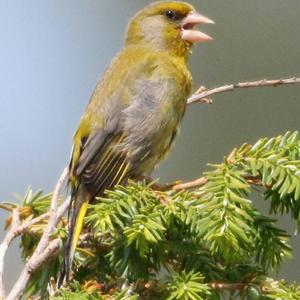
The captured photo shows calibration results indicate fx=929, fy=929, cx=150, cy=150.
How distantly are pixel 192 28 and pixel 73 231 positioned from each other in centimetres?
127

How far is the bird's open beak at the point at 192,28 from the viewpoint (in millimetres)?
3008

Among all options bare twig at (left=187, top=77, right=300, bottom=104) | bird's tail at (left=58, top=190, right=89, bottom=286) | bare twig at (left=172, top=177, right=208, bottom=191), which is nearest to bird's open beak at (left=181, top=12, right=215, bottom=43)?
bare twig at (left=187, top=77, right=300, bottom=104)

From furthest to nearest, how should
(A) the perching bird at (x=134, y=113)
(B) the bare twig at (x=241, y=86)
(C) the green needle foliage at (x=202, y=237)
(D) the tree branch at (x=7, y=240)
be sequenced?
(A) the perching bird at (x=134, y=113) < (B) the bare twig at (x=241, y=86) < (D) the tree branch at (x=7, y=240) < (C) the green needle foliage at (x=202, y=237)

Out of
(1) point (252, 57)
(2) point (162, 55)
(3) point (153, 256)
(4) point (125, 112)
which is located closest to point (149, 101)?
(4) point (125, 112)

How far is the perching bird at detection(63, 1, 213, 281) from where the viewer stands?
8.37ft

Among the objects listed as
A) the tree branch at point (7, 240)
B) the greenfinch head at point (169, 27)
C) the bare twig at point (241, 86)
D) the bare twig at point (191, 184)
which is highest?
the greenfinch head at point (169, 27)

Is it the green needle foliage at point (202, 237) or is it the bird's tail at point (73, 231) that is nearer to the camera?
the green needle foliage at point (202, 237)

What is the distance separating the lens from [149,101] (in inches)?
109

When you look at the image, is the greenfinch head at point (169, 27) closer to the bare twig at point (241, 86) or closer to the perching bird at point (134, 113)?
the perching bird at point (134, 113)

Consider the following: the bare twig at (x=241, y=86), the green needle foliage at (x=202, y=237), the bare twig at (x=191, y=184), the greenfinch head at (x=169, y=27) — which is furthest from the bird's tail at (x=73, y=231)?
the greenfinch head at (x=169, y=27)

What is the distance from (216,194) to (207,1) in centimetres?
239

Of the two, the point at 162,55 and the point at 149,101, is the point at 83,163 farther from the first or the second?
the point at 162,55

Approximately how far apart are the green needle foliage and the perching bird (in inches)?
18.3

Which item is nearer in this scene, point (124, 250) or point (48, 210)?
point (124, 250)
